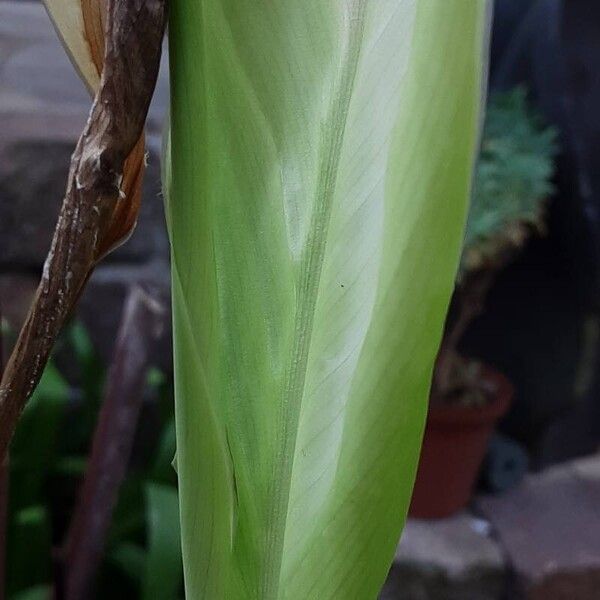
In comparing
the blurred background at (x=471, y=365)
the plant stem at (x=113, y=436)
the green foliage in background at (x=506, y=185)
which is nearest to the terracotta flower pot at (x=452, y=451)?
the blurred background at (x=471, y=365)

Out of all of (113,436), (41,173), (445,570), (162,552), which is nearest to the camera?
Result: (113,436)

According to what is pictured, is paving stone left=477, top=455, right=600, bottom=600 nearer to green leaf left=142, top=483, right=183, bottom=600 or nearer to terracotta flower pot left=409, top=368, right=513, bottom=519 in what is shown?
terracotta flower pot left=409, top=368, right=513, bottom=519

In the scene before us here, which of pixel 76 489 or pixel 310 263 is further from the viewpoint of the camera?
pixel 76 489

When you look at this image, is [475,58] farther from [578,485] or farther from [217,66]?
[578,485]

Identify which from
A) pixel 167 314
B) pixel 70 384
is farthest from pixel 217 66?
pixel 70 384

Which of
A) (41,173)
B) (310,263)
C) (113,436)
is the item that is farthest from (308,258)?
(41,173)

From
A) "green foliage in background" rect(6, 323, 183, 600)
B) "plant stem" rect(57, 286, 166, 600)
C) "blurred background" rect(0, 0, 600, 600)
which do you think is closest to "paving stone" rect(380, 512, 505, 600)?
"blurred background" rect(0, 0, 600, 600)

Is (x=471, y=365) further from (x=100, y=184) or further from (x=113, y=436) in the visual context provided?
(x=100, y=184)
